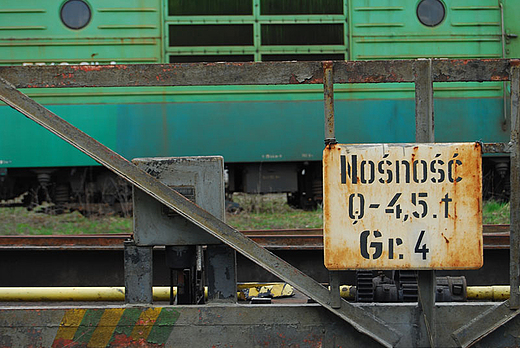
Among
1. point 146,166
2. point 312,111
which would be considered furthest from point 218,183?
point 312,111

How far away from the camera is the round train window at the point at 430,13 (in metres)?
8.59

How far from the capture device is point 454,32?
859cm

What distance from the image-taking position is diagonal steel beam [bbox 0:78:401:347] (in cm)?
273

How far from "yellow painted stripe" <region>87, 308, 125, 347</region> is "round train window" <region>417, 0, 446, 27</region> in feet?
23.2

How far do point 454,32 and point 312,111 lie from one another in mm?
2366

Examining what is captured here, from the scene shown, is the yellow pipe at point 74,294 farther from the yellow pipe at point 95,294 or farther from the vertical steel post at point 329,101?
the vertical steel post at point 329,101

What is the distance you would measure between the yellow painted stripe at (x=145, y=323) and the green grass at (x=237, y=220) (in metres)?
4.39

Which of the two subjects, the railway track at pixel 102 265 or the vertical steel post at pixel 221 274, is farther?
the railway track at pixel 102 265

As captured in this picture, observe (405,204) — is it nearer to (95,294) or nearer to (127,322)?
(127,322)

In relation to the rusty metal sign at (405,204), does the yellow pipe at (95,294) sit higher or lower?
lower

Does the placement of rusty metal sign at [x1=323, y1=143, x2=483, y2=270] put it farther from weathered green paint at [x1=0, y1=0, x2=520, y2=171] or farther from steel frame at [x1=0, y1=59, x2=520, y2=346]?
weathered green paint at [x1=0, y1=0, x2=520, y2=171]

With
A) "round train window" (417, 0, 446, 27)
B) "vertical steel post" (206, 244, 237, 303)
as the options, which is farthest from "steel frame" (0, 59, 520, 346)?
"round train window" (417, 0, 446, 27)

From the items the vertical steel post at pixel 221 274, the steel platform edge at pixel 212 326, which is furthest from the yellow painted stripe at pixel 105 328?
the vertical steel post at pixel 221 274

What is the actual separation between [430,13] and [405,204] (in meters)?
6.67
